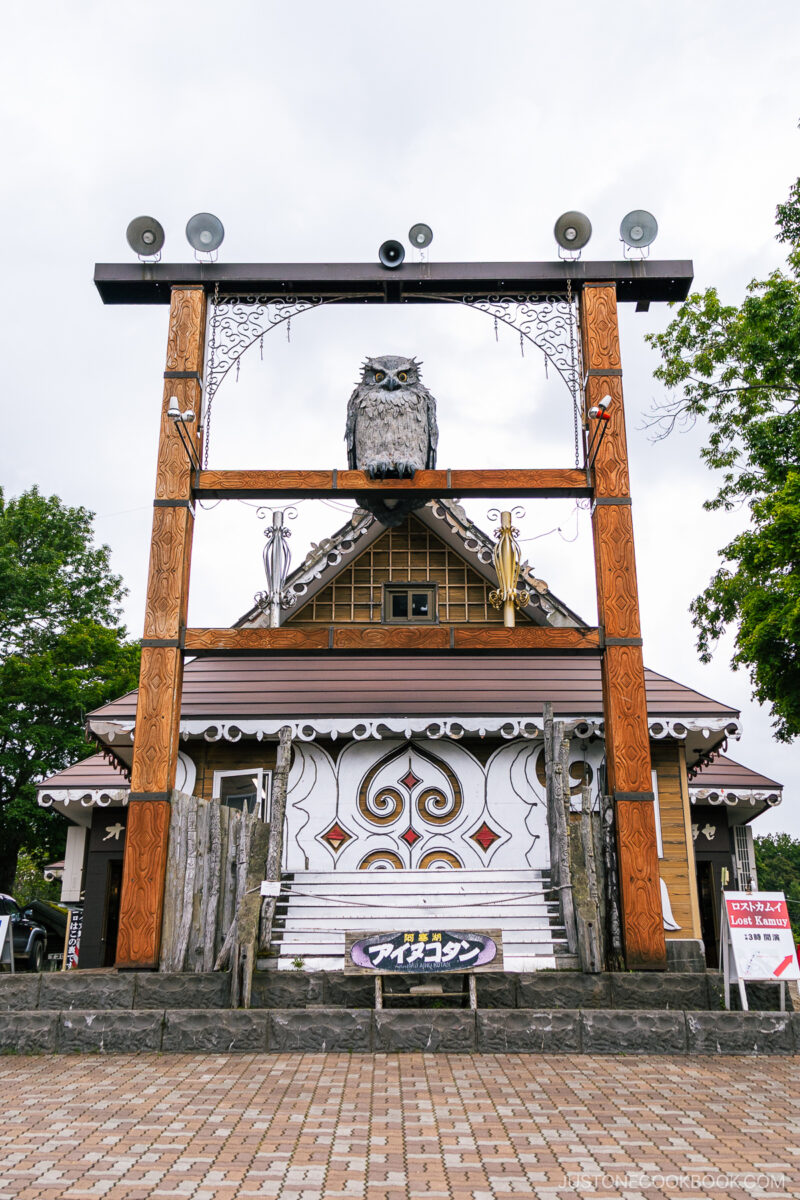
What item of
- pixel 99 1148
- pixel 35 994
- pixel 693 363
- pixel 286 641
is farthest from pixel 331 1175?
pixel 693 363

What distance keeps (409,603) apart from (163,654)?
5657 millimetres

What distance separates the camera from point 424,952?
8156 mm

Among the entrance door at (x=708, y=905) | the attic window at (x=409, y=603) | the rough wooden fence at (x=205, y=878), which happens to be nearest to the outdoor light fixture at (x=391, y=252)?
the attic window at (x=409, y=603)

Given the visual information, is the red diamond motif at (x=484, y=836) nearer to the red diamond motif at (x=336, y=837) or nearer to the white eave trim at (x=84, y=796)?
the red diamond motif at (x=336, y=837)

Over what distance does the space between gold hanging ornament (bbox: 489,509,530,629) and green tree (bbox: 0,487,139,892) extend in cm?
1513

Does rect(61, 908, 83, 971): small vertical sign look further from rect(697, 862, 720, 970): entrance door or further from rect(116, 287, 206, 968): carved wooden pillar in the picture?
rect(697, 862, 720, 970): entrance door

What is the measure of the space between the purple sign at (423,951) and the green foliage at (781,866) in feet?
188

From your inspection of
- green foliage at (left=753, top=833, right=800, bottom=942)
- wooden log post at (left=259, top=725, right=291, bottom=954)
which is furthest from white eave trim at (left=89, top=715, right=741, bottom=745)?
green foliage at (left=753, top=833, right=800, bottom=942)

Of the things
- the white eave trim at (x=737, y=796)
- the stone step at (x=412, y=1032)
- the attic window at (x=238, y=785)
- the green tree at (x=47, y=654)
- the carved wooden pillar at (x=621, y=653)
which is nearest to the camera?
the stone step at (x=412, y=1032)

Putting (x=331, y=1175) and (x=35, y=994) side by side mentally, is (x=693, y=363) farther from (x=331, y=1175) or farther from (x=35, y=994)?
(x=331, y=1175)

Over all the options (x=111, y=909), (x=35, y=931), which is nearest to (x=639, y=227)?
(x=111, y=909)

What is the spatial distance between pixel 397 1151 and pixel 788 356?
1430cm

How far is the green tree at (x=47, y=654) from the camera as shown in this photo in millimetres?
25328

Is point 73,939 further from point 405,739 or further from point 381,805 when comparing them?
point 405,739
